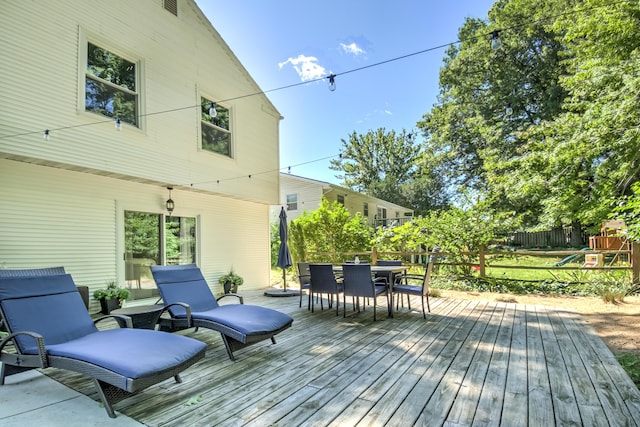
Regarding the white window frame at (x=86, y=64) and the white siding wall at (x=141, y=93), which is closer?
the white siding wall at (x=141, y=93)

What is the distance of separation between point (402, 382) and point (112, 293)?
17.9ft

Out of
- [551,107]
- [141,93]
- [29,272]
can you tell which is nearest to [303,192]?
[141,93]

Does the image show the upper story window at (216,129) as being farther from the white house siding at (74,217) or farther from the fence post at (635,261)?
the fence post at (635,261)

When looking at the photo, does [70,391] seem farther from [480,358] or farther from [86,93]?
[86,93]

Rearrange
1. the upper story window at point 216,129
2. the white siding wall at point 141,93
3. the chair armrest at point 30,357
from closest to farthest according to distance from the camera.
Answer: the chair armrest at point 30,357 < the white siding wall at point 141,93 < the upper story window at point 216,129

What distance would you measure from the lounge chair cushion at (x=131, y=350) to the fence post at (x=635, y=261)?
8765 mm

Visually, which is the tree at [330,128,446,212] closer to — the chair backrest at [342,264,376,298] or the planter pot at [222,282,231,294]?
the planter pot at [222,282,231,294]

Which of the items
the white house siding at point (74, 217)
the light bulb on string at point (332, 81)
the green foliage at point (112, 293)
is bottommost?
the green foliage at point (112, 293)

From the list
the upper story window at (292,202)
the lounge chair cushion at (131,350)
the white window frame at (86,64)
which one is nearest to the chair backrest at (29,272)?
the lounge chair cushion at (131,350)

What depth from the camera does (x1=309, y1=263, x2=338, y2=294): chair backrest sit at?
601cm

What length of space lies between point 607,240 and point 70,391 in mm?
16806

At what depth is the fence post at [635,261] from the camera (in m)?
7.06

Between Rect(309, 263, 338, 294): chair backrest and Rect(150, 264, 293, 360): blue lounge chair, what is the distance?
5.52 feet

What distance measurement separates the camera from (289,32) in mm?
10750
